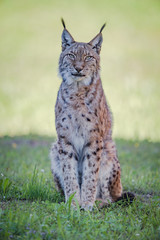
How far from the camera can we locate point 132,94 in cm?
1525

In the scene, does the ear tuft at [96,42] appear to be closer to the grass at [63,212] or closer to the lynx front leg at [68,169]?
the lynx front leg at [68,169]

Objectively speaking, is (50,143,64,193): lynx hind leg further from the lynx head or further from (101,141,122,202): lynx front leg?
the lynx head

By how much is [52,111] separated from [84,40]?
770cm

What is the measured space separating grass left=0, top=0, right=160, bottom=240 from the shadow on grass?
2 cm

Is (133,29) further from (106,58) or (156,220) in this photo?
(156,220)

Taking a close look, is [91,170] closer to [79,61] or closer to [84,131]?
[84,131]

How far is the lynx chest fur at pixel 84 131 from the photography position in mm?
5137

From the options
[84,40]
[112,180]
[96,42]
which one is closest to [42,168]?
[112,180]

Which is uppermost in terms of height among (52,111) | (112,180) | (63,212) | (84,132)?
(52,111)

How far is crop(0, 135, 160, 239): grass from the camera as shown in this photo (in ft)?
12.6

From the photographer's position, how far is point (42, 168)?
7004mm

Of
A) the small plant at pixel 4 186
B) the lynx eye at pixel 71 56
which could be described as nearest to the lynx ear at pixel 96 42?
the lynx eye at pixel 71 56

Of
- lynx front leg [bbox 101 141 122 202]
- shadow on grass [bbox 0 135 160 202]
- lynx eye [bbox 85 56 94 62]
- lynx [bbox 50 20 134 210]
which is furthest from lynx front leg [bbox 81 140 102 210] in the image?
lynx eye [bbox 85 56 94 62]

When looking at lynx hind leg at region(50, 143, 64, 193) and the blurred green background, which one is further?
the blurred green background
